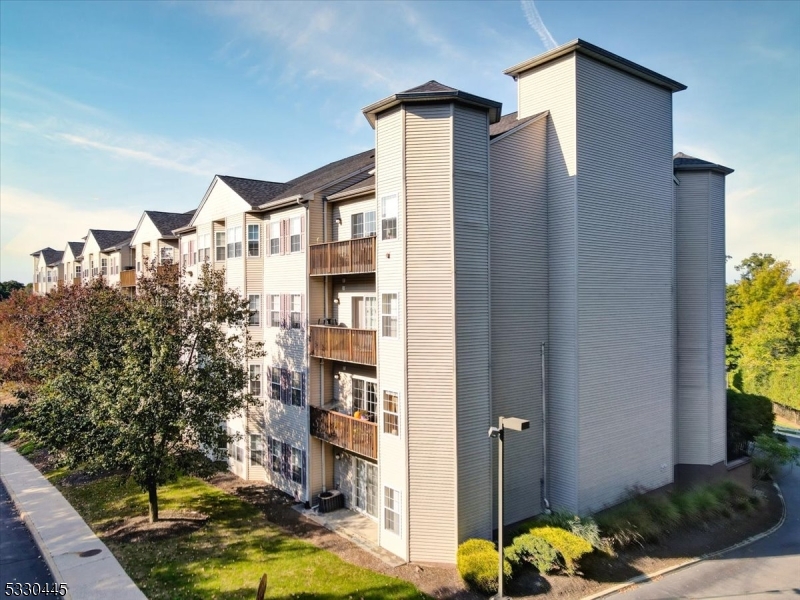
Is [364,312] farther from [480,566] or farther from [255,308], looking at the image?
[480,566]

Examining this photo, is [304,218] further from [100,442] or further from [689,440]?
[689,440]

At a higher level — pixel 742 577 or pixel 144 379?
pixel 144 379

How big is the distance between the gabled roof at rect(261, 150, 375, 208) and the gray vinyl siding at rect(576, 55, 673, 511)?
9.35 meters

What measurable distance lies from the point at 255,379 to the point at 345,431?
7.17 meters

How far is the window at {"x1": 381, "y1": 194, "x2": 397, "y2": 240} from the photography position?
50.6 ft

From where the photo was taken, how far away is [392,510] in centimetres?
1545

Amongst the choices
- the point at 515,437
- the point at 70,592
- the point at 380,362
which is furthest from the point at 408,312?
the point at 70,592

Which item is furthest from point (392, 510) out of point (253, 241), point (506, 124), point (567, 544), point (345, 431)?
point (506, 124)

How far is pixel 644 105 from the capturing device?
19.4 metres

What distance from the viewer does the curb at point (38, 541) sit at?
14792 mm

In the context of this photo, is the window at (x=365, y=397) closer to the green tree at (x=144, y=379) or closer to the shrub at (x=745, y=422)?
the green tree at (x=144, y=379)

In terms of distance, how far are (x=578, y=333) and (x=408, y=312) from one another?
20.9ft

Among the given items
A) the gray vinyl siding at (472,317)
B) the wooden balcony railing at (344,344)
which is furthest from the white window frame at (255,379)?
the gray vinyl siding at (472,317)

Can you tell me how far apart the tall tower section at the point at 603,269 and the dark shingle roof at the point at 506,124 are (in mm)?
819
